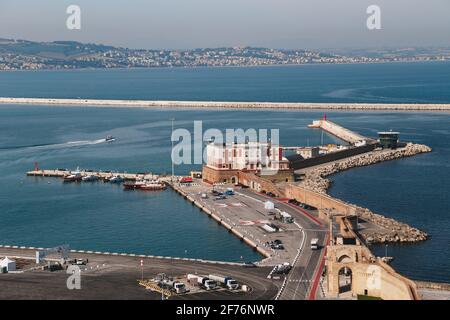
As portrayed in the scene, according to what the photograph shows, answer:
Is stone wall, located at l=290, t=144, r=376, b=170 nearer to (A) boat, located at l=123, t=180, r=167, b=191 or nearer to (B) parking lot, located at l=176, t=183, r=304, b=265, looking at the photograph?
(B) parking lot, located at l=176, t=183, r=304, b=265

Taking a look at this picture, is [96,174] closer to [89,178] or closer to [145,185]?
[89,178]

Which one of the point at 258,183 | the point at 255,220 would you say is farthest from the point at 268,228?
the point at 258,183

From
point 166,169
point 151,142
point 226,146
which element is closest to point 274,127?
point 151,142

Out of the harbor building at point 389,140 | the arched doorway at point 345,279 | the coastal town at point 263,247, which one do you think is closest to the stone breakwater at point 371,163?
the coastal town at point 263,247

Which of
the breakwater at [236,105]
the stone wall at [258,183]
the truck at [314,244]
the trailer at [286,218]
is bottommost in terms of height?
the truck at [314,244]

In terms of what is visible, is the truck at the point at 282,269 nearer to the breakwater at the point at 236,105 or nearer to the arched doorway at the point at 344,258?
the arched doorway at the point at 344,258

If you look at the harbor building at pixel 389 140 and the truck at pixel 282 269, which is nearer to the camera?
the truck at pixel 282 269

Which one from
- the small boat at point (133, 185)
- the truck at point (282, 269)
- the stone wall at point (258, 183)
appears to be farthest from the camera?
the small boat at point (133, 185)
